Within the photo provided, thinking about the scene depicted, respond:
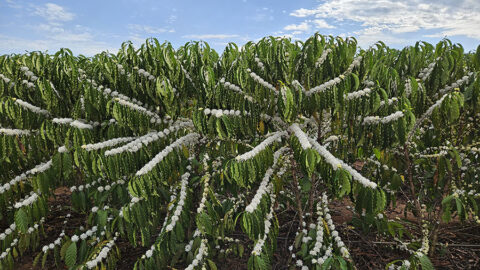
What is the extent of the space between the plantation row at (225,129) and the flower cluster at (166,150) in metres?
0.01

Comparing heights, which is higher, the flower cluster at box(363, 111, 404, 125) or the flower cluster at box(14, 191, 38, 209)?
the flower cluster at box(363, 111, 404, 125)

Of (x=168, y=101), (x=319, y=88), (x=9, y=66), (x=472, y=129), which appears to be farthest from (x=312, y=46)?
(x=9, y=66)

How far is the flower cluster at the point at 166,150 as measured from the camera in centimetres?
247

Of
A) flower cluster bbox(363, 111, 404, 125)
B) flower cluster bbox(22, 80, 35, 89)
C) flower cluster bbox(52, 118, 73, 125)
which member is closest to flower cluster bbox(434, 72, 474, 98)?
flower cluster bbox(363, 111, 404, 125)

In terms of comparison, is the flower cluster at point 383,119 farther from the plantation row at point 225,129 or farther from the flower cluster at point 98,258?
the flower cluster at point 98,258

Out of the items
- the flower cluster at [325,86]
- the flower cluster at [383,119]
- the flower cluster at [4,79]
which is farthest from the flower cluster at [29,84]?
the flower cluster at [383,119]

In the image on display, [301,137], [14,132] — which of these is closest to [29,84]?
[14,132]

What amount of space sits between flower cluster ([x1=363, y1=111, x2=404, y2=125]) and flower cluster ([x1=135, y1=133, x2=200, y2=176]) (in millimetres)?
1469

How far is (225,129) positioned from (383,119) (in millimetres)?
1217

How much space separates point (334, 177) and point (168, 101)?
146cm

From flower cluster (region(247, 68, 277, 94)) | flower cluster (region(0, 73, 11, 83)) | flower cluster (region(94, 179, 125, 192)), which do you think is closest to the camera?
flower cluster (region(247, 68, 277, 94))

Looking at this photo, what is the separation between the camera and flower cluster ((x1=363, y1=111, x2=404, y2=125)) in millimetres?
2461

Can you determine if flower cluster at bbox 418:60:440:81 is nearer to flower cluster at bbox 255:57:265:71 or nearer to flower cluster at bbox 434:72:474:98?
flower cluster at bbox 434:72:474:98

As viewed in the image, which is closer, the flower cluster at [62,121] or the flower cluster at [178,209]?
the flower cluster at [178,209]
